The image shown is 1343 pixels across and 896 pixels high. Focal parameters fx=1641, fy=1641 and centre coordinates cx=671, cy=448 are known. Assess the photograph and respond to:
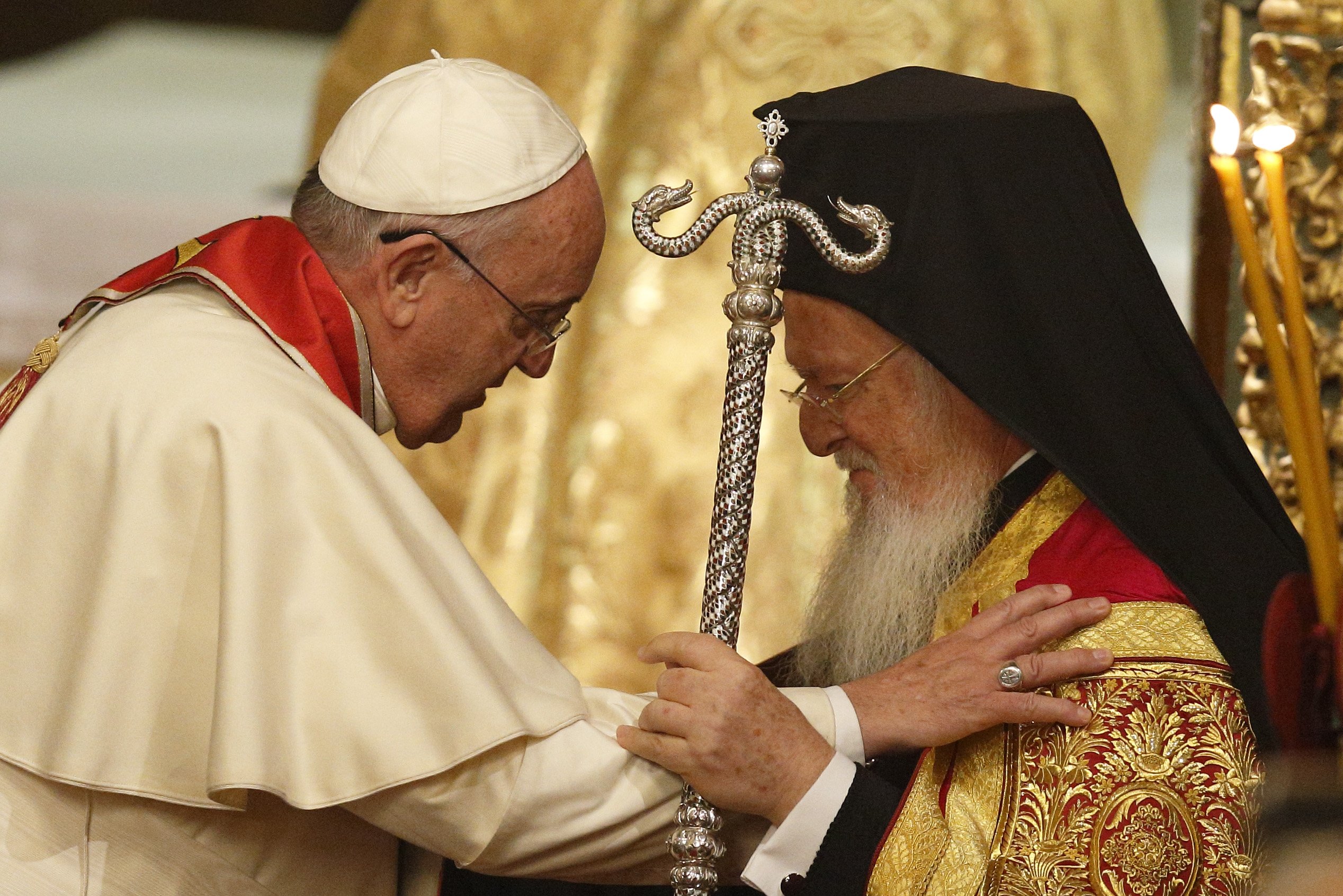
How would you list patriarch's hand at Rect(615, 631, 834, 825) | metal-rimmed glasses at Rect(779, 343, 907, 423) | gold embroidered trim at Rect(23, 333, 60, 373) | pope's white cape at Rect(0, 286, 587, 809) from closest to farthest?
pope's white cape at Rect(0, 286, 587, 809) < patriarch's hand at Rect(615, 631, 834, 825) < gold embroidered trim at Rect(23, 333, 60, 373) < metal-rimmed glasses at Rect(779, 343, 907, 423)

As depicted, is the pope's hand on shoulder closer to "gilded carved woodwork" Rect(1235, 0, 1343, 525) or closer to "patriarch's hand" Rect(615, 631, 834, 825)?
"patriarch's hand" Rect(615, 631, 834, 825)

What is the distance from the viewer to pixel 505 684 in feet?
8.14

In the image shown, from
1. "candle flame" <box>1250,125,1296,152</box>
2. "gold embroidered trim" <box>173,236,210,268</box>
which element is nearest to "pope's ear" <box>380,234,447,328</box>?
"gold embroidered trim" <box>173,236,210,268</box>

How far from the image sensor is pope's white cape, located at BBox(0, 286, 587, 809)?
2346 mm

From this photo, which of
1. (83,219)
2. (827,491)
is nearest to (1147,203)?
(827,491)

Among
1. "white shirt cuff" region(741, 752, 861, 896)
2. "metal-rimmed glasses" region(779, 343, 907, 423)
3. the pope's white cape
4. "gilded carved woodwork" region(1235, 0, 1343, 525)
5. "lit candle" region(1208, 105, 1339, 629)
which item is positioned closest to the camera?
"lit candle" region(1208, 105, 1339, 629)

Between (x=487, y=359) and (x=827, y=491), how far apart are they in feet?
9.50

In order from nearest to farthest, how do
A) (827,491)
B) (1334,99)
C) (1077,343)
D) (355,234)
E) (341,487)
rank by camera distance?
(341,487), (1077,343), (355,234), (1334,99), (827,491)

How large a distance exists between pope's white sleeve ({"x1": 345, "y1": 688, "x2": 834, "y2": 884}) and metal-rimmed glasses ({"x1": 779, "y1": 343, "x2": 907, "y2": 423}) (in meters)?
0.76

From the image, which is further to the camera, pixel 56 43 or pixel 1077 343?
pixel 56 43

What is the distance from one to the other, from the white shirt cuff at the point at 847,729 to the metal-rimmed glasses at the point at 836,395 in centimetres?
57

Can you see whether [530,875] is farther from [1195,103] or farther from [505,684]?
[1195,103]

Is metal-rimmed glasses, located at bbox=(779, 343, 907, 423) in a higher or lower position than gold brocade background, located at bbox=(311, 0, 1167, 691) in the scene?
higher

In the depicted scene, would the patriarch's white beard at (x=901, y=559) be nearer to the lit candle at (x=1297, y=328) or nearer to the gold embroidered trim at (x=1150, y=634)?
the gold embroidered trim at (x=1150, y=634)
